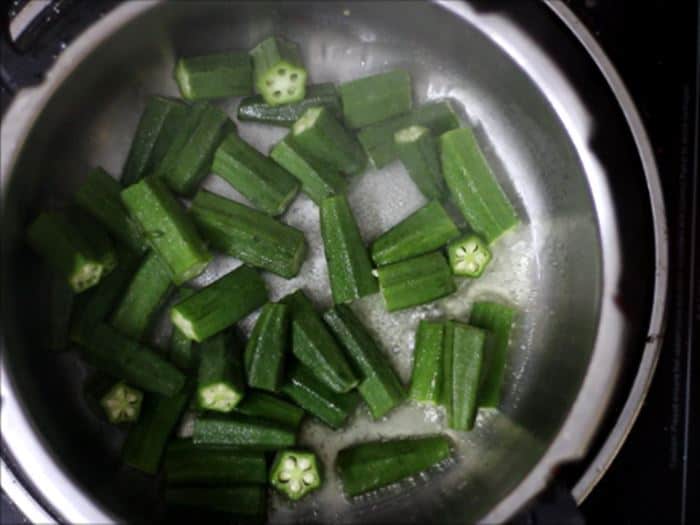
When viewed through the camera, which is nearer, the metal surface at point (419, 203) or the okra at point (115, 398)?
the metal surface at point (419, 203)

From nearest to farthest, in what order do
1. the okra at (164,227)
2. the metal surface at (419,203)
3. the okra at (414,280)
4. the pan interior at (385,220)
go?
the metal surface at (419,203) → the pan interior at (385,220) → the okra at (164,227) → the okra at (414,280)

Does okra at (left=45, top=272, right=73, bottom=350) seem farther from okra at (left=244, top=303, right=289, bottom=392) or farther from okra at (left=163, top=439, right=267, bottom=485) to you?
okra at (left=244, top=303, right=289, bottom=392)

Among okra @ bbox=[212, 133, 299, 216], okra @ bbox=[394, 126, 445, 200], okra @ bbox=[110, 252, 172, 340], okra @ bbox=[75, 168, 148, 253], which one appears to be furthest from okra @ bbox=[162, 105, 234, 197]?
okra @ bbox=[394, 126, 445, 200]

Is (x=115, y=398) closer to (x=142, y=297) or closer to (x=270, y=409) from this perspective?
(x=142, y=297)

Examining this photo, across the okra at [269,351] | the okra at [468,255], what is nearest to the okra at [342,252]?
the okra at [269,351]

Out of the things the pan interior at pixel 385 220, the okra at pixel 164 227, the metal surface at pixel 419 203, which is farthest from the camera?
the okra at pixel 164 227

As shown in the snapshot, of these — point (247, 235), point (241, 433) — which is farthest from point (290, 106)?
point (241, 433)

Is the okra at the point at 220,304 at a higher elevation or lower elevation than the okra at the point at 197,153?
lower

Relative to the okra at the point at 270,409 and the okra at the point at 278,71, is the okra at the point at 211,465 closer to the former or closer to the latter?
the okra at the point at 270,409

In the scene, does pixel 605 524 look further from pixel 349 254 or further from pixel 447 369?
pixel 349 254
